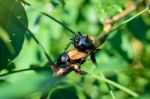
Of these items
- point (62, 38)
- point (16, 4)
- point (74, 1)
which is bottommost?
point (62, 38)

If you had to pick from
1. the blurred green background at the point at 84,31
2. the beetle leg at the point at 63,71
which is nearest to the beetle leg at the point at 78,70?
the beetle leg at the point at 63,71

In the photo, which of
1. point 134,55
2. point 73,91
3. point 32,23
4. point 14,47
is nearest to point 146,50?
point 134,55

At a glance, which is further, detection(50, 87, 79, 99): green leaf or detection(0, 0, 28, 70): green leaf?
detection(50, 87, 79, 99): green leaf

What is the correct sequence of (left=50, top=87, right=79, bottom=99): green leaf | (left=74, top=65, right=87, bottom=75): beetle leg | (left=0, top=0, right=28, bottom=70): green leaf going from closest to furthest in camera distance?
(left=0, top=0, right=28, bottom=70): green leaf < (left=74, top=65, right=87, bottom=75): beetle leg < (left=50, top=87, right=79, bottom=99): green leaf

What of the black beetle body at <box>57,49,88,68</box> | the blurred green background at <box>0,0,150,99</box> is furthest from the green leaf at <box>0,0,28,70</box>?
the black beetle body at <box>57,49,88,68</box>

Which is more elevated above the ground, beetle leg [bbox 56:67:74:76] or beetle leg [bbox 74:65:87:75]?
beetle leg [bbox 56:67:74:76]

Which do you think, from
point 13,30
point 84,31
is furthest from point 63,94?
point 84,31

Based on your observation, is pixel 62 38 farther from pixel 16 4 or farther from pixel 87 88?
pixel 16 4

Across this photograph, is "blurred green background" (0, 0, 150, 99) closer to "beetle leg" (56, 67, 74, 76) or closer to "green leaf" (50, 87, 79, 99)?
"green leaf" (50, 87, 79, 99)

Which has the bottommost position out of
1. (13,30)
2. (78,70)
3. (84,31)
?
(84,31)

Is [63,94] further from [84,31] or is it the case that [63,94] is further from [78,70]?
[84,31]

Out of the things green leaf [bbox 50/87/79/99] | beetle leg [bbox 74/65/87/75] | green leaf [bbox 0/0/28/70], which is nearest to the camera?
green leaf [bbox 0/0/28/70]
